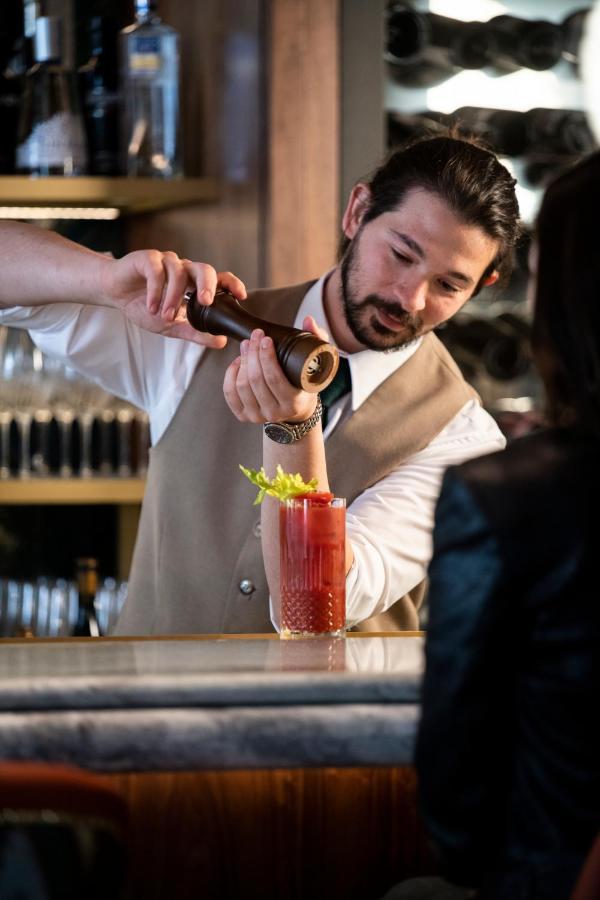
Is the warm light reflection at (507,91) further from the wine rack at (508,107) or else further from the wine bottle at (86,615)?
the wine bottle at (86,615)

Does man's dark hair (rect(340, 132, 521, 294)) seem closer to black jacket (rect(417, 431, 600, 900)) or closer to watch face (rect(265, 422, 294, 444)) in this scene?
watch face (rect(265, 422, 294, 444))

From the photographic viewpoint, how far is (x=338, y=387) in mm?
2006

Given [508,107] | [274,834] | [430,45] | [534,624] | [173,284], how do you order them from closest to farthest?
[534,624]
[274,834]
[173,284]
[430,45]
[508,107]

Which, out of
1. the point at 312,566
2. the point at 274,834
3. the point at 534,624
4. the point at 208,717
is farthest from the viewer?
the point at 312,566

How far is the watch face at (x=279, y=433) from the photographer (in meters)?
1.60

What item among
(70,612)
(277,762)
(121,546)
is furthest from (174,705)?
(121,546)

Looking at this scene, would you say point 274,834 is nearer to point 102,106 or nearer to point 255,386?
point 255,386

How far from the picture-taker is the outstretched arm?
1.60m

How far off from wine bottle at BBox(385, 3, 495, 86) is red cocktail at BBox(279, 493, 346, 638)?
1.47 meters

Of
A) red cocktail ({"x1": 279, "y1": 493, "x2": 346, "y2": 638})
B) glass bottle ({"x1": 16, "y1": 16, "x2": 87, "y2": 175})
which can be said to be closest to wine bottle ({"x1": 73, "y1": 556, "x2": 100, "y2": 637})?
glass bottle ({"x1": 16, "y1": 16, "x2": 87, "y2": 175})

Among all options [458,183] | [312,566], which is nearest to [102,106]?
[458,183]

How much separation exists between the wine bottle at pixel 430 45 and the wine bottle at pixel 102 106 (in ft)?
1.92

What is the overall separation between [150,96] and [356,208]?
0.79m

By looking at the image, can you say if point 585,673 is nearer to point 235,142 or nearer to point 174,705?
point 174,705
